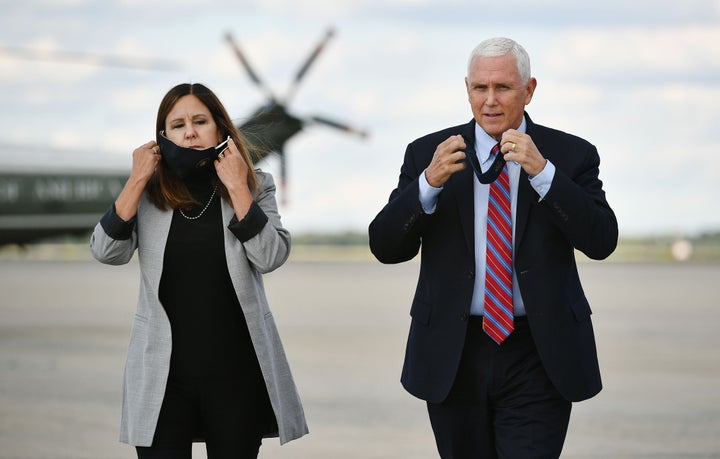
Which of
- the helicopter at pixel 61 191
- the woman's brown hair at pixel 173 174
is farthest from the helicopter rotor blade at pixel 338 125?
the woman's brown hair at pixel 173 174

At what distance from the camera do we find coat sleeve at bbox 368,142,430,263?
3.99 m

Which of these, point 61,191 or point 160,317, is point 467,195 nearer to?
point 160,317

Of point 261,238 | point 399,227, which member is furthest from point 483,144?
point 261,238

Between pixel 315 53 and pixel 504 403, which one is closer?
pixel 504 403

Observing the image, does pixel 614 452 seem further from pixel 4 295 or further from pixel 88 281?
pixel 88 281

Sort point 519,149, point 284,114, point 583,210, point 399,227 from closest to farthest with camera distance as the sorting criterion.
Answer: point 519,149, point 583,210, point 399,227, point 284,114

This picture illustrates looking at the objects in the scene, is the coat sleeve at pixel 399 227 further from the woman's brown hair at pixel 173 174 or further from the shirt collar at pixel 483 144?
the woman's brown hair at pixel 173 174

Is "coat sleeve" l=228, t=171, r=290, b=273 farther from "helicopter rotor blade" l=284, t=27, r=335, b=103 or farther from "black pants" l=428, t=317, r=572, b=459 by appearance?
"helicopter rotor blade" l=284, t=27, r=335, b=103

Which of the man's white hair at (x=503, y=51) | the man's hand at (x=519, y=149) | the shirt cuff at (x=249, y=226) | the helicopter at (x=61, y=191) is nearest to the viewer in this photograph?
the man's hand at (x=519, y=149)

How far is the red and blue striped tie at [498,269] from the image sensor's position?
13.2 ft

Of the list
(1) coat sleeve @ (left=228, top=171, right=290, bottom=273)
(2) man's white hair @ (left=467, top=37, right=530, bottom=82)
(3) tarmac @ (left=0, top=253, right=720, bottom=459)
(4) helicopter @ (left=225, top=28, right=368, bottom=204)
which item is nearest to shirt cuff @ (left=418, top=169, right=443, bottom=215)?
(2) man's white hair @ (left=467, top=37, right=530, bottom=82)

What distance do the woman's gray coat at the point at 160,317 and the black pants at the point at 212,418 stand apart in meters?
0.05

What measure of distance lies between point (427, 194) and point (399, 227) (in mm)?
142

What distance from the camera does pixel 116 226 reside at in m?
4.18
